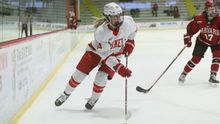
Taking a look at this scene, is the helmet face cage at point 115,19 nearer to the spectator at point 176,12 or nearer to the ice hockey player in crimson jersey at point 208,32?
the ice hockey player in crimson jersey at point 208,32

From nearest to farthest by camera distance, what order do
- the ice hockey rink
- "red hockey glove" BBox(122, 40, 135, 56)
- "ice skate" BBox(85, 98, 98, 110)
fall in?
the ice hockey rink
"red hockey glove" BBox(122, 40, 135, 56)
"ice skate" BBox(85, 98, 98, 110)

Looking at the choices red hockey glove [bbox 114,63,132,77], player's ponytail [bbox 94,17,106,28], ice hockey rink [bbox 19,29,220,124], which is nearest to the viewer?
red hockey glove [bbox 114,63,132,77]

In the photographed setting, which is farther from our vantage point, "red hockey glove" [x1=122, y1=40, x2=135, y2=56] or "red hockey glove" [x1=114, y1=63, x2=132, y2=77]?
"red hockey glove" [x1=122, y1=40, x2=135, y2=56]

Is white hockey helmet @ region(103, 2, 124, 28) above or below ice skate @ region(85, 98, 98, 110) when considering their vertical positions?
above

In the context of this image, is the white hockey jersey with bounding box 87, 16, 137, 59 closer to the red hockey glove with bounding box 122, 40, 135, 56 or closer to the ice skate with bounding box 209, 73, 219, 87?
the red hockey glove with bounding box 122, 40, 135, 56

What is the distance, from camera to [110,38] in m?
3.41

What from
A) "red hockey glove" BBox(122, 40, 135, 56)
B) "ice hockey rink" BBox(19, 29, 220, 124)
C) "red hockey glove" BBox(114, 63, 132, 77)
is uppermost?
"red hockey glove" BBox(122, 40, 135, 56)

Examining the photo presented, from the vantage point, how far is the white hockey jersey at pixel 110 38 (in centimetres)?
340

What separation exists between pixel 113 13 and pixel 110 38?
0.23 metres

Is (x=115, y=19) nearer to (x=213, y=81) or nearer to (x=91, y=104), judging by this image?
(x=91, y=104)

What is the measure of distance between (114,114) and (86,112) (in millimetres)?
255

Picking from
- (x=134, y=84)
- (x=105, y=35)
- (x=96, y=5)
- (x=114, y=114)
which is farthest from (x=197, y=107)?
(x=96, y=5)

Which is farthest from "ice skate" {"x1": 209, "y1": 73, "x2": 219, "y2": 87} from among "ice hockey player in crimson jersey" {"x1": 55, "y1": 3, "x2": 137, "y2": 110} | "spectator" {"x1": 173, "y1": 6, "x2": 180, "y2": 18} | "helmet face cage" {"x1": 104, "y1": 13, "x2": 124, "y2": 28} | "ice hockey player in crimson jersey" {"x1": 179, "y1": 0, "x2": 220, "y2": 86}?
"spectator" {"x1": 173, "y1": 6, "x2": 180, "y2": 18}

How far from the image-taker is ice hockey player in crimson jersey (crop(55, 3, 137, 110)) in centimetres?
331
